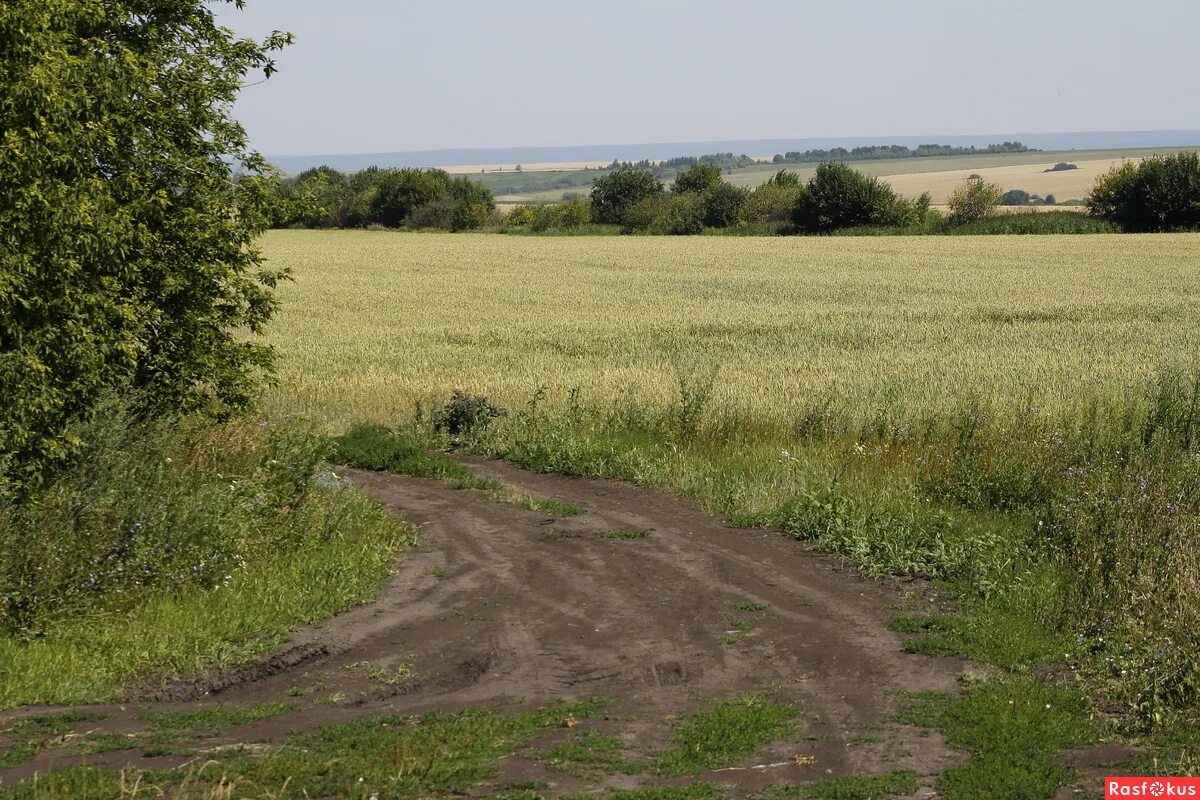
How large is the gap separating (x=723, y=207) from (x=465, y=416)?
80258 millimetres

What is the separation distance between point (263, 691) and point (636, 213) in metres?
94.8

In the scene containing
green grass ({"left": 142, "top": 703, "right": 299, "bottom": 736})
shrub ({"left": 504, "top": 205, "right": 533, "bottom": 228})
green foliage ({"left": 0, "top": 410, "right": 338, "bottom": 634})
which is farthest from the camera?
shrub ({"left": 504, "top": 205, "right": 533, "bottom": 228})

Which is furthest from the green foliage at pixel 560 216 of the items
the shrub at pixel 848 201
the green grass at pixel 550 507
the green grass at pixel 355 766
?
the green grass at pixel 355 766

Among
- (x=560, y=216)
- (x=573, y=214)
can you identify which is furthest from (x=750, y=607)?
(x=573, y=214)

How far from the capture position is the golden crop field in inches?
851

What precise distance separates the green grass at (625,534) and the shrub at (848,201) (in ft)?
250

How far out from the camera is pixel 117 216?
12.0 metres

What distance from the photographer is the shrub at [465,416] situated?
1806cm

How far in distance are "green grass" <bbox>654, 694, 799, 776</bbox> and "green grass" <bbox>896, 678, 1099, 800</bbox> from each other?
833 mm

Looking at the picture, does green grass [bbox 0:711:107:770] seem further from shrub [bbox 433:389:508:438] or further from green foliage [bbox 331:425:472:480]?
shrub [bbox 433:389:508:438]

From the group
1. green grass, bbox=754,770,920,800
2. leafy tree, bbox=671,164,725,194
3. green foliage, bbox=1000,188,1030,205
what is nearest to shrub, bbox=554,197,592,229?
leafy tree, bbox=671,164,725,194

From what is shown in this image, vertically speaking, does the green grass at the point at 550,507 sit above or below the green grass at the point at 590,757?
below

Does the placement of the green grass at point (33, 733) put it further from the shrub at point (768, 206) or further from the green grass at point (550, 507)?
the shrub at point (768, 206)

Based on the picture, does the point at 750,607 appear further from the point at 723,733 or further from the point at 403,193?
the point at 403,193
